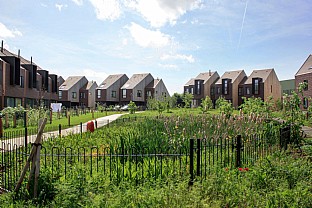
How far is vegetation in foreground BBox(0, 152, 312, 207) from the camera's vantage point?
420 centimetres

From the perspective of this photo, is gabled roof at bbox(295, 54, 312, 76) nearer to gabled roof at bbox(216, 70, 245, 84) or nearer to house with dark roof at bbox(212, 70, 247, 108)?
house with dark roof at bbox(212, 70, 247, 108)

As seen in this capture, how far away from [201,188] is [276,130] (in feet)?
19.5

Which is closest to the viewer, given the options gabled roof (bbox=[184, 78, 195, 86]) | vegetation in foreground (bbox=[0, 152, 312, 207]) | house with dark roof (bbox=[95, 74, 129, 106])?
vegetation in foreground (bbox=[0, 152, 312, 207])

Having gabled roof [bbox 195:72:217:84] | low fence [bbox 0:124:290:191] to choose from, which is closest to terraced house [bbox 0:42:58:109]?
low fence [bbox 0:124:290:191]

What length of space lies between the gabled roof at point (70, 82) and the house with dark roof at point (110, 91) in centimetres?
525

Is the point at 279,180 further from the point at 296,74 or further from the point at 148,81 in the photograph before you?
the point at 148,81

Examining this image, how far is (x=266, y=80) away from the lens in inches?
1884

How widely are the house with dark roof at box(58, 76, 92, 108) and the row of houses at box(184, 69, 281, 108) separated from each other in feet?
79.4

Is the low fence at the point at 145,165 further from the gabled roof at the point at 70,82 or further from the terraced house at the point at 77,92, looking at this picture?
the gabled roof at the point at 70,82

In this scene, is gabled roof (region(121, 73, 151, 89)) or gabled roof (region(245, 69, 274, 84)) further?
gabled roof (region(121, 73, 151, 89))

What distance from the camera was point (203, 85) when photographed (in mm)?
54875

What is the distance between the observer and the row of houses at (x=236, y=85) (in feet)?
158

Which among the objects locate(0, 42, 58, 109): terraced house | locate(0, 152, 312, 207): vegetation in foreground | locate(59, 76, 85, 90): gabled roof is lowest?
locate(0, 152, 312, 207): vegetation in foreground

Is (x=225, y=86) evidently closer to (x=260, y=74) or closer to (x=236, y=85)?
(x=236, y=85)
